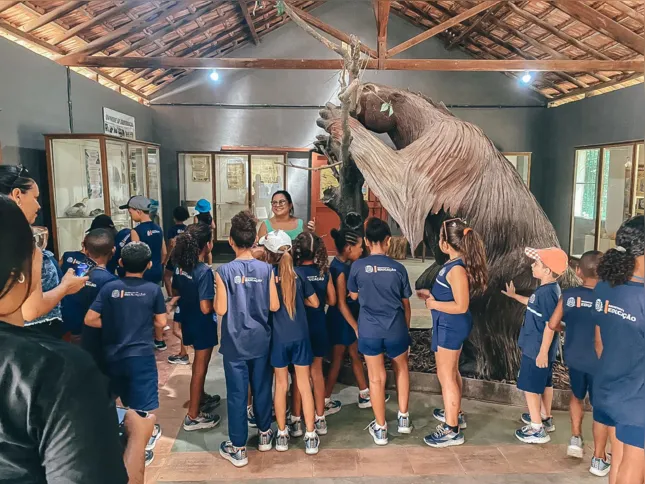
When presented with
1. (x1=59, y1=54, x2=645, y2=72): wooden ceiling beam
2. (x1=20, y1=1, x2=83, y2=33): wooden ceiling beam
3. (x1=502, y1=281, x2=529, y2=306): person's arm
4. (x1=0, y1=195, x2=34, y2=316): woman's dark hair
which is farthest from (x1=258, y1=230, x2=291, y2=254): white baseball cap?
(x1=20, y1=1, x2=83, y2=33): wooden ceiling beam

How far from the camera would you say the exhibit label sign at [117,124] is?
23.5 ft

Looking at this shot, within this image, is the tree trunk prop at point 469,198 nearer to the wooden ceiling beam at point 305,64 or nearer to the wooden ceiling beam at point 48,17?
the wooden ceiling beam at point 305,64

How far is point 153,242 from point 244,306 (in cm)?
207

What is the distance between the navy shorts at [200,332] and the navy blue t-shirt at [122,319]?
0.58m

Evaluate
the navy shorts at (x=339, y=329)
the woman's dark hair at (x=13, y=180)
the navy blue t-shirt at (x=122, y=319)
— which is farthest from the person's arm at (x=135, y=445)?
the navy shorts at (x=339, y=329)

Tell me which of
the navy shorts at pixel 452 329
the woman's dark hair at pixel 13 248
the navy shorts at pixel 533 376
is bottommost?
the navy shorts at pixel 533 376

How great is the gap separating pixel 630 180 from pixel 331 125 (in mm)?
5278

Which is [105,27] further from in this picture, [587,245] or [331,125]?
[587,245]

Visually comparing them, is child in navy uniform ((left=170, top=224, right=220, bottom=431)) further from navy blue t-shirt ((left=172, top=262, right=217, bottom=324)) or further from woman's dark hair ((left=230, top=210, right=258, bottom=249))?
woman's dark hair ((left=230, top=210, right=258, bottom=249))

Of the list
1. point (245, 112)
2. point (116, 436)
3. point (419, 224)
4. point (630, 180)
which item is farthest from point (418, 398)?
point (245, 112)

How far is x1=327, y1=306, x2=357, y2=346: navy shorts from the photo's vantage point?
3232mm

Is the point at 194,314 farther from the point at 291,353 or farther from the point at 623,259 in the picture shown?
the point at 623,259

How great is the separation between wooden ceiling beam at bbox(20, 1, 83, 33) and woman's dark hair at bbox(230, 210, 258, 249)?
409 centimetres

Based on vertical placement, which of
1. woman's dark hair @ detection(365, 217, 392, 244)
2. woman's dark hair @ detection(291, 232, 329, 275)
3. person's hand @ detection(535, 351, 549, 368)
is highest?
woman's dark hair @ detection(365, 217, 392, 244)
